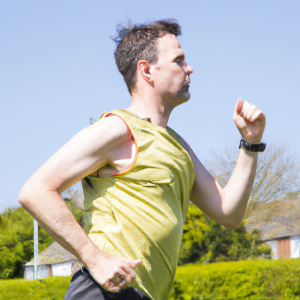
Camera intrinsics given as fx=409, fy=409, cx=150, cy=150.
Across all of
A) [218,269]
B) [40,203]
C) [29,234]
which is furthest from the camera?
[29,234]

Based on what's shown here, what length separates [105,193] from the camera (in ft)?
5.58

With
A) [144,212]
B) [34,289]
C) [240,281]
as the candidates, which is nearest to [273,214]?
[240,281]

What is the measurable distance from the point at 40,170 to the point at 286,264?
861 centimetres

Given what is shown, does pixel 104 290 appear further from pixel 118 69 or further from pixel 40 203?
pixel 118 69

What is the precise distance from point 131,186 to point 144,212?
12 centimetres

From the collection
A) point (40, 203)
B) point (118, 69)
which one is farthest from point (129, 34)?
point (40, 203)

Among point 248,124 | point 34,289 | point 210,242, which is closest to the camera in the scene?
point 248,124

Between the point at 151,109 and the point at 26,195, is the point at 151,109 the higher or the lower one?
the higher one

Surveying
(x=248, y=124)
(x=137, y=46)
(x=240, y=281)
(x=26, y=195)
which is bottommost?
(x=240, y=281)

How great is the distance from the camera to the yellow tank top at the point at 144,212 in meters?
1.64

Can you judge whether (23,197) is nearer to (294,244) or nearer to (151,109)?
(151,109)

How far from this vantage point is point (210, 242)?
417 inches

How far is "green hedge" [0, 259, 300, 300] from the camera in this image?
7.95m

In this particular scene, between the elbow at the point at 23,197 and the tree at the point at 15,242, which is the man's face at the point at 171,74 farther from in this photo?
the tree at the point at 15,242
